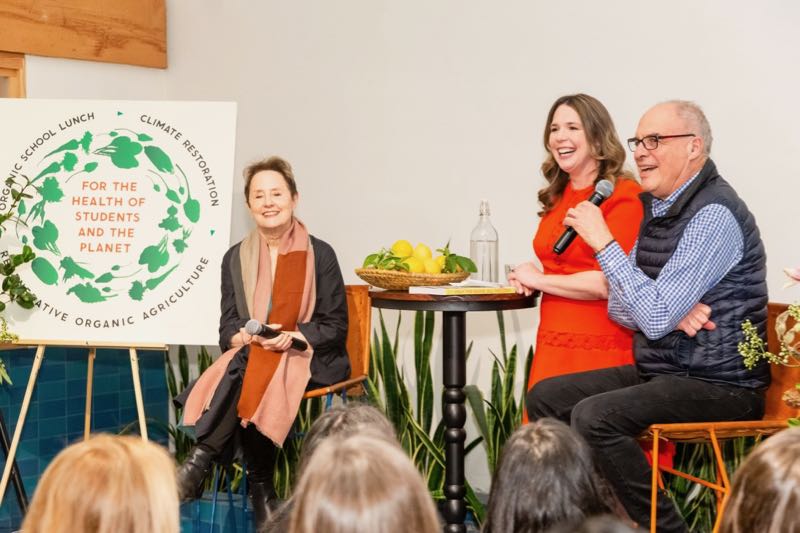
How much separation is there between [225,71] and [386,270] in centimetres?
219

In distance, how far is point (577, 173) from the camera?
3410mm

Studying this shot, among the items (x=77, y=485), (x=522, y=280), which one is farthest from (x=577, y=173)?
(x=77, y=485)

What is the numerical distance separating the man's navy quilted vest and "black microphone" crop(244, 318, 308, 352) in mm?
1263

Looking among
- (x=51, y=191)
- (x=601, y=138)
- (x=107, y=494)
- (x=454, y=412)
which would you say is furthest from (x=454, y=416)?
(x=107, y=494)

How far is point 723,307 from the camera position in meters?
2.95

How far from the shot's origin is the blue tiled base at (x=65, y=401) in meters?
4.51

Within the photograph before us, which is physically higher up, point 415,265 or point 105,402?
point 415,265

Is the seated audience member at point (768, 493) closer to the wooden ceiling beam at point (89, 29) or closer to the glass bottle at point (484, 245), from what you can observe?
the glass bottle at point (484, 245)

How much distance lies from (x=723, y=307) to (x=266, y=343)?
1539 mm

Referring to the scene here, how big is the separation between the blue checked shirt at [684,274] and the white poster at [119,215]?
1.55 metres

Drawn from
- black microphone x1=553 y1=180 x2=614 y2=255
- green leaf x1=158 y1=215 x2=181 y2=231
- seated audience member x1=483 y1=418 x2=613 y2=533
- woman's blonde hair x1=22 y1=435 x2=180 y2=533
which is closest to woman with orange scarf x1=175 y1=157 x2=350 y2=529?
green leaf x1=158 y1=215 x2=181 y2=231

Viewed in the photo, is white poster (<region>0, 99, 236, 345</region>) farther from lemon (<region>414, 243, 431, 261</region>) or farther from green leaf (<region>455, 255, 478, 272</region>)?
green leaf (<region>455, 255, 478, 272</region>)

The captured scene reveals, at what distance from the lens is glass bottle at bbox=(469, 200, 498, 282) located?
3789 millimetres

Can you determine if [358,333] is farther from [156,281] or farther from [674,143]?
[674,143]
